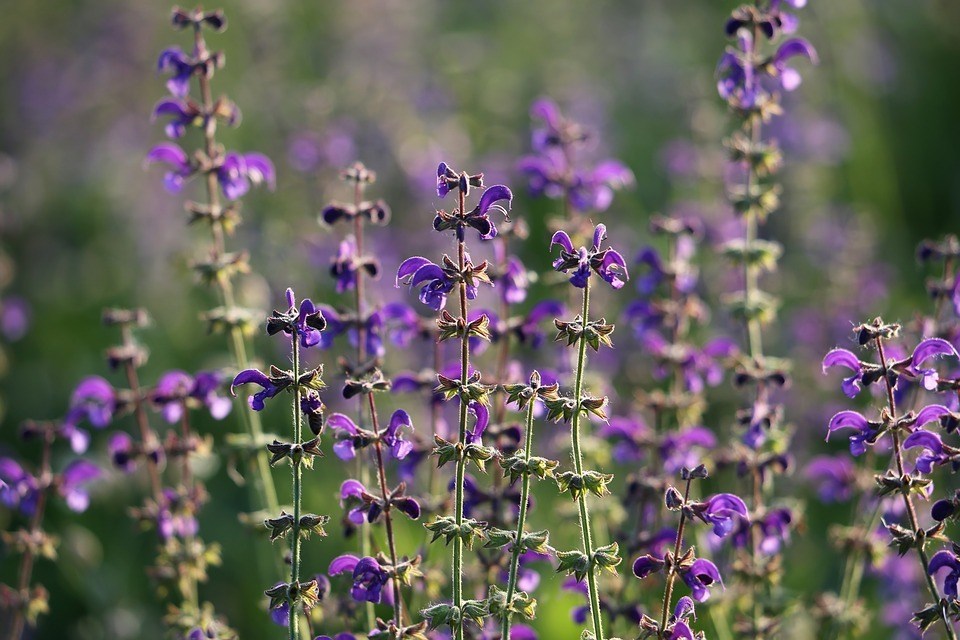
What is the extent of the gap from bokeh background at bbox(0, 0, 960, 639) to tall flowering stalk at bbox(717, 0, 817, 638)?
958mm

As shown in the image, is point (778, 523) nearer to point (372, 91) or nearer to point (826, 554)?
point (826, 554)

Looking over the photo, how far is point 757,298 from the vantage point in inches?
189

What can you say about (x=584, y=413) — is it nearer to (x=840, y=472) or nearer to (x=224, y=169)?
(x=840, y=472)

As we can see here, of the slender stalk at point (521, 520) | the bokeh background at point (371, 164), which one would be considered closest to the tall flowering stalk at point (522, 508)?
the slender stalk at point (521, 520)

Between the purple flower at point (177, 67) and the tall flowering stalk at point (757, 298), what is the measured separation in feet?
7.47

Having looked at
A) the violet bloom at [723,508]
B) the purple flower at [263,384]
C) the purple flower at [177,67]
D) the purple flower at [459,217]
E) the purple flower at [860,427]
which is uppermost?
the purple flower at [177,67]

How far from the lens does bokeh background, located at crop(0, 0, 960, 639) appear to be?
687 cm

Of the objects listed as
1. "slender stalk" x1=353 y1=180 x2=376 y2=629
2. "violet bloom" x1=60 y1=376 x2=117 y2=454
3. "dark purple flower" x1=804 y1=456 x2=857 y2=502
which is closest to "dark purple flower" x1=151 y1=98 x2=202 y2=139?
"slender stalk" x1=353 y1=180 x2=376 y2=629

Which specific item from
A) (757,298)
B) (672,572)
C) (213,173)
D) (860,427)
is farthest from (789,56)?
(213,173)

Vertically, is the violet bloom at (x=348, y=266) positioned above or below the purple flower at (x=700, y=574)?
above

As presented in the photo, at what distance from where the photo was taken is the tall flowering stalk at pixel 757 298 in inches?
170

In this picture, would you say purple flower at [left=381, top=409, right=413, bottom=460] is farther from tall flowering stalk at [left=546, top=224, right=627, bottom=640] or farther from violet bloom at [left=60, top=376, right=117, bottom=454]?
violet bloom at [left=60, top=376, right=117, bottom=454]

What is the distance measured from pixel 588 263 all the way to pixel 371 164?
6510 millimetres

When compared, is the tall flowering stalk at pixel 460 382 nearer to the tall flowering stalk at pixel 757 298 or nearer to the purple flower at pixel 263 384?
the purple flower at pixel 263 384
